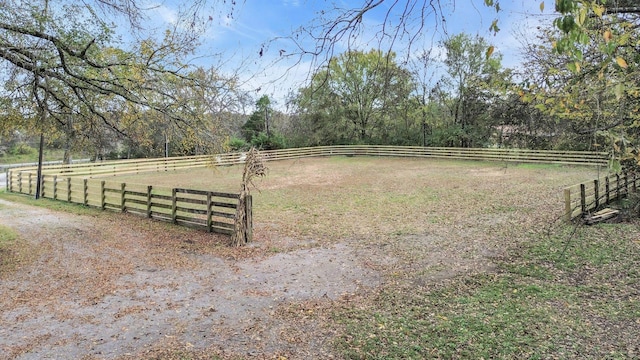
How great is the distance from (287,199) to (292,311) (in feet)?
30.2

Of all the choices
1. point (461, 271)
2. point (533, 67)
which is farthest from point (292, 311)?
point (533, 67)

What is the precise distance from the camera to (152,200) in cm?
1273

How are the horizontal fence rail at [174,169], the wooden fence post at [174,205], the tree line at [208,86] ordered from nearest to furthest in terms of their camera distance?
the tree line at [208,86]
the horizontal fence rail at [174,169]
the wooden fence post at [174,205]

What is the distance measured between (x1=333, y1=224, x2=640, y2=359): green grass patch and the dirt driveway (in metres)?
→ 0.66

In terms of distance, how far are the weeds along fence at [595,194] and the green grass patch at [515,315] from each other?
2241 mm

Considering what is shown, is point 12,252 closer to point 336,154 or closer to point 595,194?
point 595,194

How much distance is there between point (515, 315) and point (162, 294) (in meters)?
4.66

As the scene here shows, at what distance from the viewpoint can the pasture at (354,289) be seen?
4.06 m

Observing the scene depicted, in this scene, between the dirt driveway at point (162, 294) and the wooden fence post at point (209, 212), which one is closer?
the dirt driveway at point (162, 294)

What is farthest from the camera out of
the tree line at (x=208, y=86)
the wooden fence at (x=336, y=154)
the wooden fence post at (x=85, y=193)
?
the wooden fence at (x=336, y=154)

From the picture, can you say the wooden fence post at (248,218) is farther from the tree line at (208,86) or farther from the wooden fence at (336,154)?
the wooden fence at (336,154)

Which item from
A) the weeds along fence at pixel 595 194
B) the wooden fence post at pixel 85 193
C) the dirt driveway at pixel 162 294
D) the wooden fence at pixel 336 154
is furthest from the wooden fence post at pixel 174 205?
the weeds along fence at pixel 595 194

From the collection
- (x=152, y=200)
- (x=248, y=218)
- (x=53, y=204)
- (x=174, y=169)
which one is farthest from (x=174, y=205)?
(x=174, y=169)

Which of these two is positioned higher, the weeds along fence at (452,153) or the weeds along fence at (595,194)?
the weeds along fence at (452,153)
